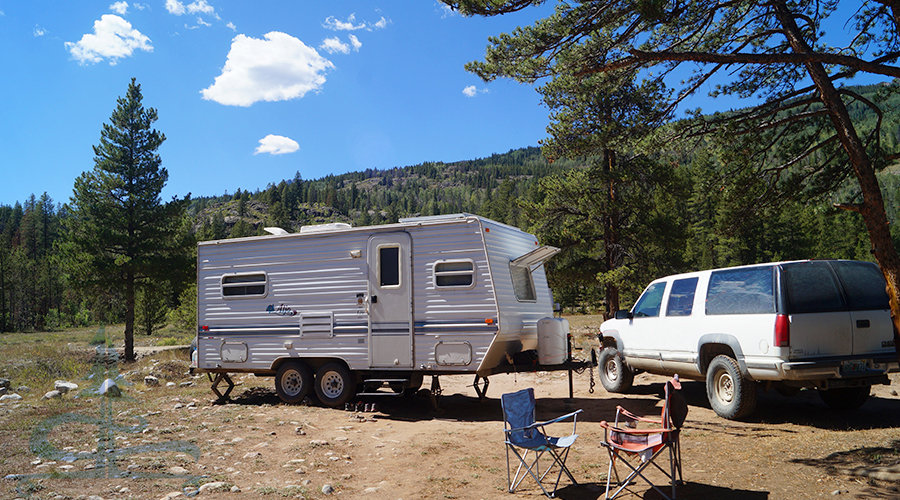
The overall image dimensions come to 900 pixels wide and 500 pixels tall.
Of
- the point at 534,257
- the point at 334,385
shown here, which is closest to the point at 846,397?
the point at 534,257

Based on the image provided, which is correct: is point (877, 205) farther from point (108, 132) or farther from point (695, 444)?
point (108, 132)

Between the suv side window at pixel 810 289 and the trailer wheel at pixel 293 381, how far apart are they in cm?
788

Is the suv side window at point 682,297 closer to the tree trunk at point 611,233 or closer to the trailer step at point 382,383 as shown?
the trailer step at point 382,383

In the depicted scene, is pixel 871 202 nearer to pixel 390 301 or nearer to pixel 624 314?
pixel 624 314

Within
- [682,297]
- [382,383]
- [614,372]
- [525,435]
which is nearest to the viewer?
[525,435]

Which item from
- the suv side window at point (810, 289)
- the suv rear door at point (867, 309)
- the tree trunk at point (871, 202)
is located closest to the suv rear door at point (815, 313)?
the suv side window at point (810, 289)

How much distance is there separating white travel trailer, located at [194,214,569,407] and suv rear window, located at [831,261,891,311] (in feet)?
13.3

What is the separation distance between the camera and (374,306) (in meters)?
9.90

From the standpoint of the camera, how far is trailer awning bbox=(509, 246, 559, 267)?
990 centimetres

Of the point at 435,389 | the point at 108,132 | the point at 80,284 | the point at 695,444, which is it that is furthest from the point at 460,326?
the point at 108,132

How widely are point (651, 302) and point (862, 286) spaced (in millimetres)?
3105

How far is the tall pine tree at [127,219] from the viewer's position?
22089 millimetres

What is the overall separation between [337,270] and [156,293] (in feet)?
56.8

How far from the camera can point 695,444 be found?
6988mm
